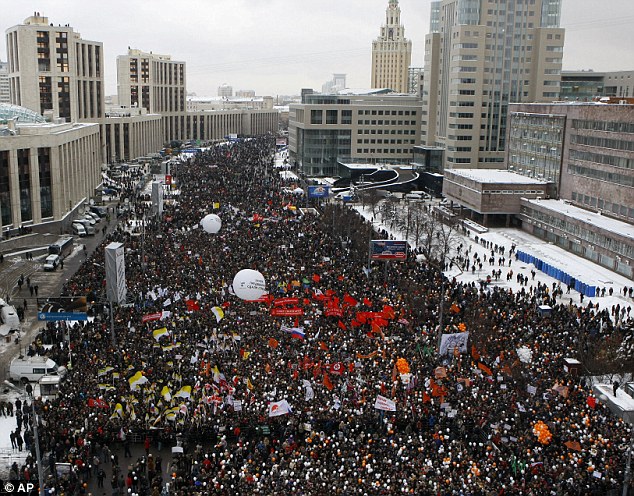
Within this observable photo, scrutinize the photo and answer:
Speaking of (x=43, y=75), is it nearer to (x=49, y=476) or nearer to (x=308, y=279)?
(x=308, y=279)

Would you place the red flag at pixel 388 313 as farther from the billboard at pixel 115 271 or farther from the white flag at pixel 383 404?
the billboard at pixel 115 271

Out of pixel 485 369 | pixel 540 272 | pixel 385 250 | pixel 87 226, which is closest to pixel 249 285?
pixel 385 250

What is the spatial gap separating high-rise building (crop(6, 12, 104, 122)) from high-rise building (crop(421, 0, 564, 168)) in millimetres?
51533

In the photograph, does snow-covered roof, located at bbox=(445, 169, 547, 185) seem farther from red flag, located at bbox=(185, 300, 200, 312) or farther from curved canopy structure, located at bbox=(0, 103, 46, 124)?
curved canopy structure, located at bbox=(0, 103, 46, 124)

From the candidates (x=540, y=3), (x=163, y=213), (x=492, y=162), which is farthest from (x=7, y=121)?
(x=540, y=3)

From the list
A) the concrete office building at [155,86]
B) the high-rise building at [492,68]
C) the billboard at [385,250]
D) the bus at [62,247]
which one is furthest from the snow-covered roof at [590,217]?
the concrete office building at [155,86]

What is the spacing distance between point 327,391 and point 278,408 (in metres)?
2.79

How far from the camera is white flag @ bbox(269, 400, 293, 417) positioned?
2245cm

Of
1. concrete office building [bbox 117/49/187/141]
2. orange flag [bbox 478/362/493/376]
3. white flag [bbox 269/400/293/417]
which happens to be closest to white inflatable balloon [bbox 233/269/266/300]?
white flag [bbox 269/400/293/417]

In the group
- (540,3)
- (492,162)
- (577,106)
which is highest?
(540,3)

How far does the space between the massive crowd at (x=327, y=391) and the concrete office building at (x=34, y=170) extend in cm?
1682

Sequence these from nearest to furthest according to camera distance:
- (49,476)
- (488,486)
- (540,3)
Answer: (488,486)
(49,476)
(540,3)

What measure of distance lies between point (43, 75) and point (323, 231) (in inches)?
2169

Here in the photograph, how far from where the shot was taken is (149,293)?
117 feet
